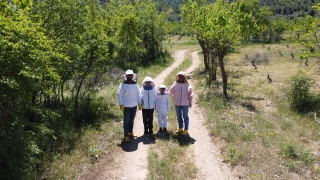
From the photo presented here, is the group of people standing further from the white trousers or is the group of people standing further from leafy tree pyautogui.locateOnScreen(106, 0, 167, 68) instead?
leafy tree pyautogui.locateOnScreen(106, 0, 167, 68)

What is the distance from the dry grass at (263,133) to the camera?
7.22 metres

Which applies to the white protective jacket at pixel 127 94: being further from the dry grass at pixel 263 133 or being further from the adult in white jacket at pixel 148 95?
the dry grass at pixel 263 133

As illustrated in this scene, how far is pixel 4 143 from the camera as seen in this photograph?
5.49 m

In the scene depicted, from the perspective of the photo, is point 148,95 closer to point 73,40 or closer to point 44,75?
point 44,75

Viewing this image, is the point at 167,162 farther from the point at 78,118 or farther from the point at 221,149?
the point at 78,118

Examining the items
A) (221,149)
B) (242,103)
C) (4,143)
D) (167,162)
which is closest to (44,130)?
(4,143)

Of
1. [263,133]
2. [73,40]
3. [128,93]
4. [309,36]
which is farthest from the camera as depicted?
[309,36]

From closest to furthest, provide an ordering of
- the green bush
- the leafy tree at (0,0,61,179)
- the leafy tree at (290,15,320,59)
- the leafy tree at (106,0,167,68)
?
1. the leafy tree at (0,0,61,179)
2. the green bush
3. the leafy tree at (290,15,320,59)
4. the leafy tree at (106,0,167,68)


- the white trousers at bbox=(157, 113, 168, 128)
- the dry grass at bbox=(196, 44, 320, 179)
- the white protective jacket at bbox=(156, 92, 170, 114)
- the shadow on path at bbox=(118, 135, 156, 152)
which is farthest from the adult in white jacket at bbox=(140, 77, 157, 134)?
the dry grass at bbox=(196, 44, 320, 179)

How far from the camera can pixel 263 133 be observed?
9.39 m

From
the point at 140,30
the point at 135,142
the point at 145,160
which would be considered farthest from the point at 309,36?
the point at 140,30

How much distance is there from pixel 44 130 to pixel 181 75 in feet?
14.4

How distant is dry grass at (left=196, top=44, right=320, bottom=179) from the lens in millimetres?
7219

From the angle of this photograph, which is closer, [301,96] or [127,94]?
[127,94]
